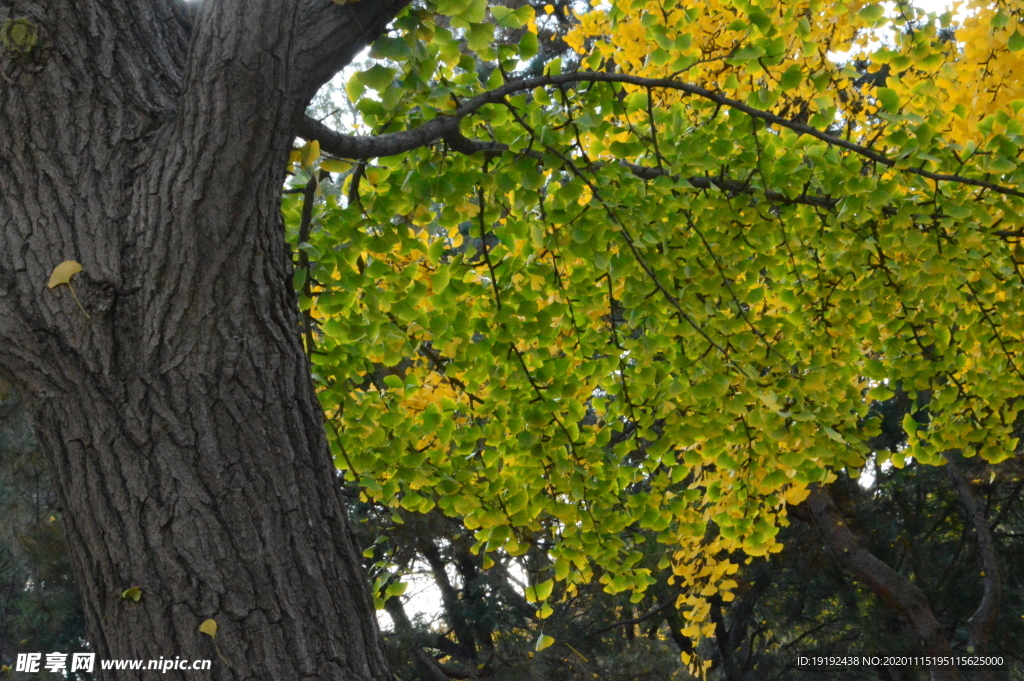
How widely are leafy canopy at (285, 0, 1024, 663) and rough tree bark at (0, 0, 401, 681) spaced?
1.23 feet

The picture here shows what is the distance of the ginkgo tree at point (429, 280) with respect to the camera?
163cm

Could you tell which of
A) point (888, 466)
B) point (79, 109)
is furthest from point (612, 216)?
point (888, 466)

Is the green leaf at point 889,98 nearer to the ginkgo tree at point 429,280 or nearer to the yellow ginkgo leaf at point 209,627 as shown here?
the ginkgo tree at point 429,280

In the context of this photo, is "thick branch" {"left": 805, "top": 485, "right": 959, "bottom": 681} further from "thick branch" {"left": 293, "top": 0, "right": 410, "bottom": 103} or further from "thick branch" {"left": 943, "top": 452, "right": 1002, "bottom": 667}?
"thick branch" {"left": 293, "top": 0, "right": 410, "bottom": 103}

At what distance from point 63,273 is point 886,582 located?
622 cm

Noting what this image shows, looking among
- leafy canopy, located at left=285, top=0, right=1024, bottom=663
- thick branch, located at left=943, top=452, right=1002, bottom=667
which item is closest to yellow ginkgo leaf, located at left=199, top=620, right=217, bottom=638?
leafy canopy, located at left=285, top=0, right=1024, bottom=663

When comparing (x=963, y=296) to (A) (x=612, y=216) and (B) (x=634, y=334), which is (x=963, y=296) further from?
(A) (x=612, y=216)

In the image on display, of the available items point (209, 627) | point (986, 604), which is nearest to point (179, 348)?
point (209, 627)

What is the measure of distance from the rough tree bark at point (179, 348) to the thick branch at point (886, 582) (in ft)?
17.3

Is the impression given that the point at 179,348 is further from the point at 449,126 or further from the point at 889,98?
the point at 889,98

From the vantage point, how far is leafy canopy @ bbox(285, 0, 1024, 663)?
2.45 metres

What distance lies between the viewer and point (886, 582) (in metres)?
6.19

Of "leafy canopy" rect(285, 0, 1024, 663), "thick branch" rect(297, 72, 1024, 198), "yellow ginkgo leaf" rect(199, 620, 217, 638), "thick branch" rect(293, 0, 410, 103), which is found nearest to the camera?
"yellow ginkgo leaf" rect(199, 620, 217, 638)

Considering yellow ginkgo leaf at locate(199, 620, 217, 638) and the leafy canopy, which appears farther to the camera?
the leafy canopy
